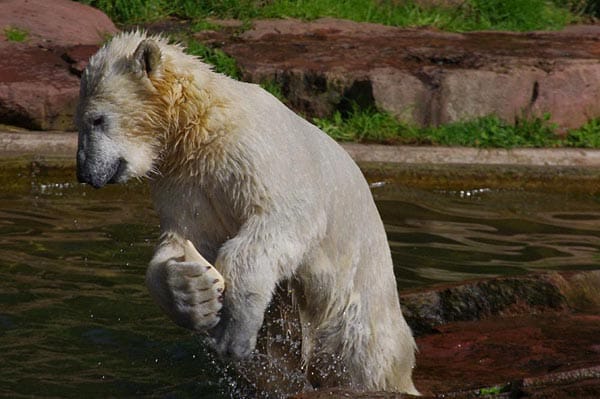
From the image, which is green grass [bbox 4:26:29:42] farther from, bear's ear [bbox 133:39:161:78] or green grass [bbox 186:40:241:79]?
bear's ear [bbox 133:39:161:78]

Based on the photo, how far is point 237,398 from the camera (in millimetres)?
4277

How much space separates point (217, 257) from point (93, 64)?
730mm

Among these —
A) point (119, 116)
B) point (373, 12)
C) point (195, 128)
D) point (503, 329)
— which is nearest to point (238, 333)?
point (195, 128)

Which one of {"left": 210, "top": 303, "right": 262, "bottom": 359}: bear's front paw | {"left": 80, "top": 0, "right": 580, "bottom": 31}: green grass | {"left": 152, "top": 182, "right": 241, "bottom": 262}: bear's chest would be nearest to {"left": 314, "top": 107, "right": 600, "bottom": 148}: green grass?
{"left": 80, "top": 0, "right": 580, "bottom": 31}: green grass

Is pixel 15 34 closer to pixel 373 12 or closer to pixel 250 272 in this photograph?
pixel 373 12

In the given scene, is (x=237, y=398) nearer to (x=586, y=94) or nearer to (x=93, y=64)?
(x=93, y=64)

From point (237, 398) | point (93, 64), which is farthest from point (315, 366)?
point (93, 64)

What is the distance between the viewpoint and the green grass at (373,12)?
34.6ft

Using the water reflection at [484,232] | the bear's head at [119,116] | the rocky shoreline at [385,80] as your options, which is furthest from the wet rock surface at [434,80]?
the bear's head at [119,116]

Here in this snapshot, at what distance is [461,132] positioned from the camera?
27.0 ft

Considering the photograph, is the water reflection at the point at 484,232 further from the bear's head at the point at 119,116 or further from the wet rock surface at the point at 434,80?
the bear's head at the point at 119,116

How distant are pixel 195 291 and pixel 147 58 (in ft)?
2.41

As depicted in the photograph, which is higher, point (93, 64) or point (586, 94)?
point (93, 64)

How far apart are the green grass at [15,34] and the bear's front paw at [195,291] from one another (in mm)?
5669
